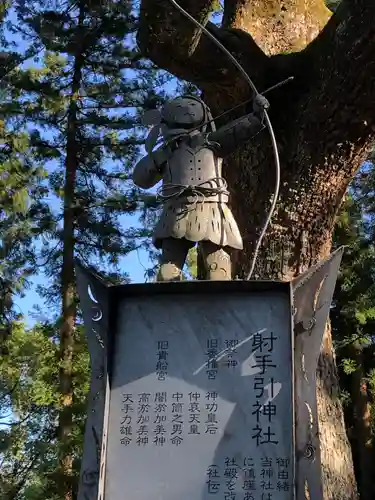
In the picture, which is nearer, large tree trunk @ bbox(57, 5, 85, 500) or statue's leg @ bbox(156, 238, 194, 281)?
statue's leg @ bbox(156, 238, 194, 281)

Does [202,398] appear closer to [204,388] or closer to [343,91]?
[204,388]

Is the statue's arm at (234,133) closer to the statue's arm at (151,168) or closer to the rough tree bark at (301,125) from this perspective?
the statue's arm at (151,168)

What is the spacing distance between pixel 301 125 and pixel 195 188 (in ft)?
5.53

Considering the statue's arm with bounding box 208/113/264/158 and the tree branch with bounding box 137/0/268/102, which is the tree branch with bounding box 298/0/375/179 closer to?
the tree branch with bounding box 137/0/268/102

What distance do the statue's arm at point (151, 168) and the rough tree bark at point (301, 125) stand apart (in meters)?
1.27

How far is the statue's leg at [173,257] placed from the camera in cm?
330

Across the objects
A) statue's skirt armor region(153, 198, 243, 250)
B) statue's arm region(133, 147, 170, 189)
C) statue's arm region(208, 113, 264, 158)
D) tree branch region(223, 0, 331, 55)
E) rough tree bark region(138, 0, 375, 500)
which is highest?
tree branch region(223, 0, 331, 55)

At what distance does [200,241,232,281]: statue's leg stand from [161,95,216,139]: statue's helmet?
0.60m

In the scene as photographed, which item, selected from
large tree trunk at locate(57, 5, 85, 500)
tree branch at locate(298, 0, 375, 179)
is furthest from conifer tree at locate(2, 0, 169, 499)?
tree branch at locate(298, 0, 375, 179)

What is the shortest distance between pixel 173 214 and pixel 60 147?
491 cm

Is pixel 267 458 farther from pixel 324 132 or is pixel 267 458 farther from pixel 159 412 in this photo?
pixel 324 132

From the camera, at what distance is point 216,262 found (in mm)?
3301

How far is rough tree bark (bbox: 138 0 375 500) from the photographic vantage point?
4418 millimetres

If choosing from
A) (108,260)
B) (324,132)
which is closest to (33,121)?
(108,260)
